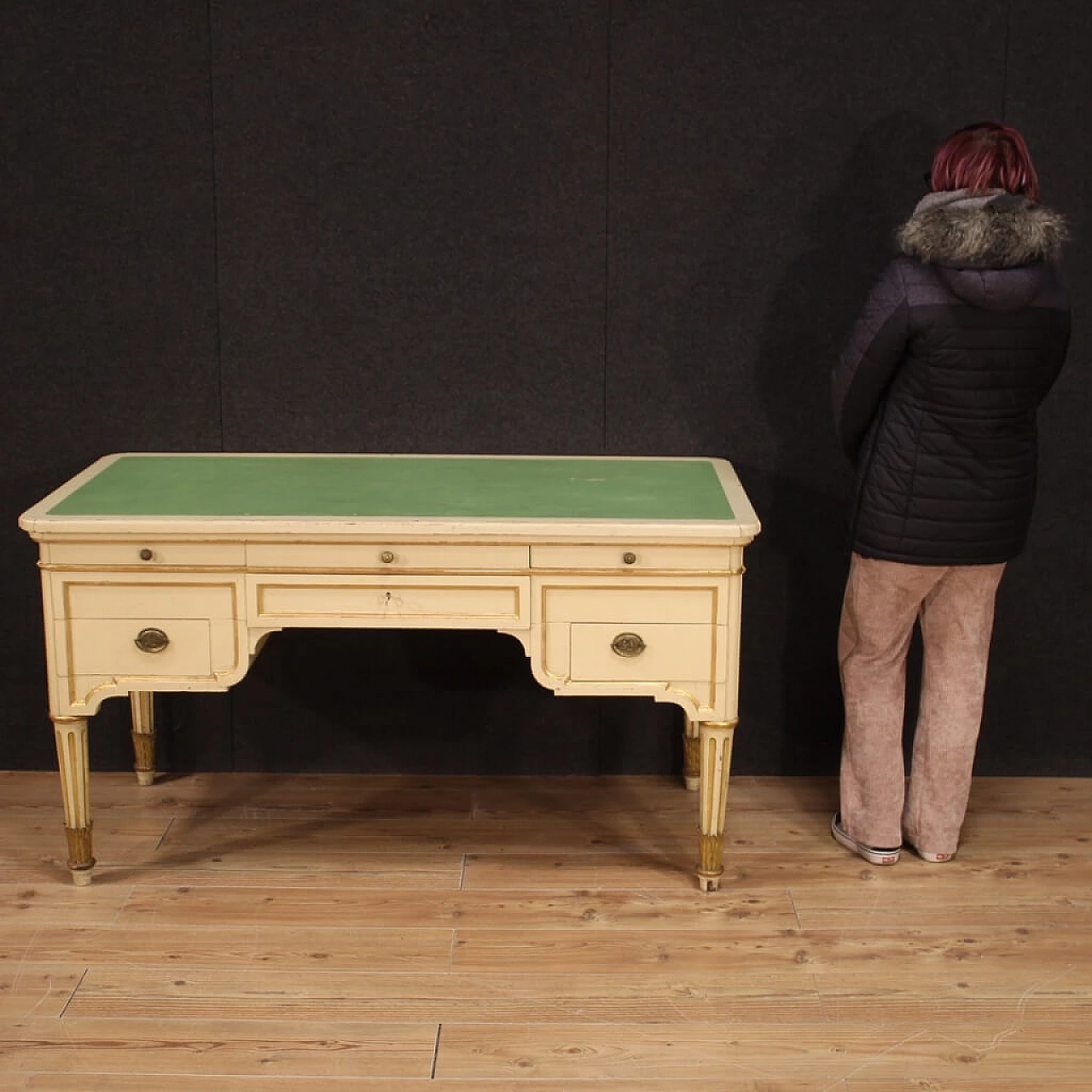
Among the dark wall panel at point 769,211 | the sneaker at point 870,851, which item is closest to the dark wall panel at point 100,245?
the dark wall panel at point 769,211

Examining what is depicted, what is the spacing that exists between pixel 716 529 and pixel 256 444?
1.20 metres

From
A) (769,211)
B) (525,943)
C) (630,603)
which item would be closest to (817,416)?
(769,211)

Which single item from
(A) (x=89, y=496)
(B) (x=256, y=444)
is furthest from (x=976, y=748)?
(A) (x=89, y=496)

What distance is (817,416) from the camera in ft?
11.7

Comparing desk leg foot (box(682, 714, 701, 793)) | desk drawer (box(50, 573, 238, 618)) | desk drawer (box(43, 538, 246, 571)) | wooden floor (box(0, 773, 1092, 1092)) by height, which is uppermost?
desk drawer (box(43, 538, 246, 571))

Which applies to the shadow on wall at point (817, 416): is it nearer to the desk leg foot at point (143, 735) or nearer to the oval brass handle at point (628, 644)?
the oval brass handle at point (628, 644)

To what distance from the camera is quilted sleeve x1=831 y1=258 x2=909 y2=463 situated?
118 inches

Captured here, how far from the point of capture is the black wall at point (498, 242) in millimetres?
3371

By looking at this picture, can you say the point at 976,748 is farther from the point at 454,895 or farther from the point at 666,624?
the point at 454,895

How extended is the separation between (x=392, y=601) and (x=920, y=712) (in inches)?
46.4

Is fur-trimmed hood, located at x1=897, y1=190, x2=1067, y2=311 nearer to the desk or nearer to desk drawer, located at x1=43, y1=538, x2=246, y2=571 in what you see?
the desk

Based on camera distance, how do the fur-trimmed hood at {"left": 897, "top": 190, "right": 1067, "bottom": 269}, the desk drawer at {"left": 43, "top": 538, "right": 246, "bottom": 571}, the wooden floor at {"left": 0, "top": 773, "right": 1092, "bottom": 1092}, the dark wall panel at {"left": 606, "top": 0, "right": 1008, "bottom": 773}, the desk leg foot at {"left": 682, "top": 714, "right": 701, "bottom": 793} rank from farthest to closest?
the desk leg foot at {"left": 682, "top": 714, "right": 701, "bottom": 793}, the dark wall panel at {"left": 606, "top": 0, "right": 1008, "bottom": 773}, the desk drawer at {"left": 43, "top": 538, "right": 246, "bottom": 571}, the fur-trimmed hood at {"left": 897, "top": 190, "right": 1067, "bottom": 269}, the wooden floor at {"left": 0, "top": 773, "right": 1092, "bottom": 1092}

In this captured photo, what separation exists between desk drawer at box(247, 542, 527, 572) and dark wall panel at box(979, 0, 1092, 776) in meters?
1.36

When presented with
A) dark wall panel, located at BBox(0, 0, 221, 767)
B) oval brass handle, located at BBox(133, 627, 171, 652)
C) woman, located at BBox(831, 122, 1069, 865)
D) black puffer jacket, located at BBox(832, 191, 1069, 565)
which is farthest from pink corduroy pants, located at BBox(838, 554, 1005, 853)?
dark wall panel, located at BBox(0, 0, 221, 767)
